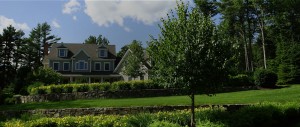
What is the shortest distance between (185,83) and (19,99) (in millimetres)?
19857

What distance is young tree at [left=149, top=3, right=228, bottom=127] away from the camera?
13.6m

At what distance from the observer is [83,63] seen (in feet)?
168

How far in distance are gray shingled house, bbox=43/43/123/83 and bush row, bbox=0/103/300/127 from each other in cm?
3604

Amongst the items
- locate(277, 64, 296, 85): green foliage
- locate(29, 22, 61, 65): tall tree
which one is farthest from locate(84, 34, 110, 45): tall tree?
locate(277, 64, 296, 85): green foliage

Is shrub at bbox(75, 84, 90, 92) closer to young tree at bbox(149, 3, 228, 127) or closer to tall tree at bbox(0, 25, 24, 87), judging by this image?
young tree at bbox(149, 3, 228, 127)

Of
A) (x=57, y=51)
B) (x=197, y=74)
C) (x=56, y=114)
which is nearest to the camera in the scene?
(x=197, y=74)

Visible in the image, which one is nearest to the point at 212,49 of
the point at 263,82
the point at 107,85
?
the point at 107,85

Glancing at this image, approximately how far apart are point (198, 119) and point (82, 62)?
127 ft

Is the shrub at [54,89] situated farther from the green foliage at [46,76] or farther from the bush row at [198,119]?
the bush row at [198,119]

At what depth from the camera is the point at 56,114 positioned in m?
19.0

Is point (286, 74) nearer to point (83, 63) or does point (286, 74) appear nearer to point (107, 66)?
point (107, 66)

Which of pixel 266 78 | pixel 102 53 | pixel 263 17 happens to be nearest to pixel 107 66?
pixel 102 53

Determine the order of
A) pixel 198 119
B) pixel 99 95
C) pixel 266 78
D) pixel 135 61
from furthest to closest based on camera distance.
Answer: pixel 135 61, pixel 266 78, pixel 99 95, pixel 198 119

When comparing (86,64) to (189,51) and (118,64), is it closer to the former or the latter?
(118,64)
